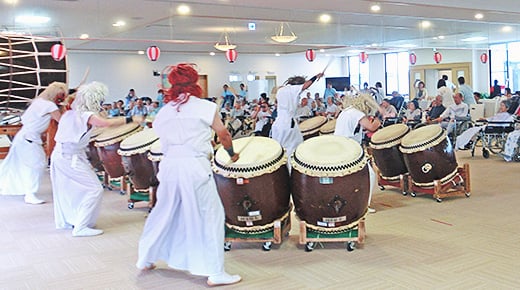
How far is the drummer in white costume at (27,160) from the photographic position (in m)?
6.10

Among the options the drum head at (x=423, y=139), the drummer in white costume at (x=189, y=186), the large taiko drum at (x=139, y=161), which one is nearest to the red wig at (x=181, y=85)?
the drummer in white costume at (x=189, y=186)

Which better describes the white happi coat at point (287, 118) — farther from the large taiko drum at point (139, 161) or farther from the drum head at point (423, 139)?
the large taiko drum at point (139, 161)

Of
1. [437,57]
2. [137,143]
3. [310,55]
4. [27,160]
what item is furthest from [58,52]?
[437,57]

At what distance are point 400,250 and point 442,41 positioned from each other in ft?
35.2

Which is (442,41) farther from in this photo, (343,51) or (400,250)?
Result: (400,250)

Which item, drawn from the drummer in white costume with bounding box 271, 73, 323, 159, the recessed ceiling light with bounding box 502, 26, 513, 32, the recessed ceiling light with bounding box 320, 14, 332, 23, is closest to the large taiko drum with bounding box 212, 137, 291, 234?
the drummer in white costume with bounding box 271, 73, 323, 159

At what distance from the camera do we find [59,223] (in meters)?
5.16

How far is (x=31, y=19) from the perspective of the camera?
8609 millimetres

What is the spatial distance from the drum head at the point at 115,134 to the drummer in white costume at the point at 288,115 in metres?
1.84

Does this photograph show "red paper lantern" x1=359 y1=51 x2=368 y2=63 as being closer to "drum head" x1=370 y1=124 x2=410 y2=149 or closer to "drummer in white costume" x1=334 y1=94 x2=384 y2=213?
"drum head" x1=370 y1=124 x2=410 y2=149

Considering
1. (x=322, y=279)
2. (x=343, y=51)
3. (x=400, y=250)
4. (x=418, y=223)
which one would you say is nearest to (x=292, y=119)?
(x=418, y=223)

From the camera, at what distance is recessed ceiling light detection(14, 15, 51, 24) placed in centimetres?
830

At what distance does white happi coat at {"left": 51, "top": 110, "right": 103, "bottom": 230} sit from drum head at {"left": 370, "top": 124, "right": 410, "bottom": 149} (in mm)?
2964

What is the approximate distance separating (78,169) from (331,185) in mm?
2264
